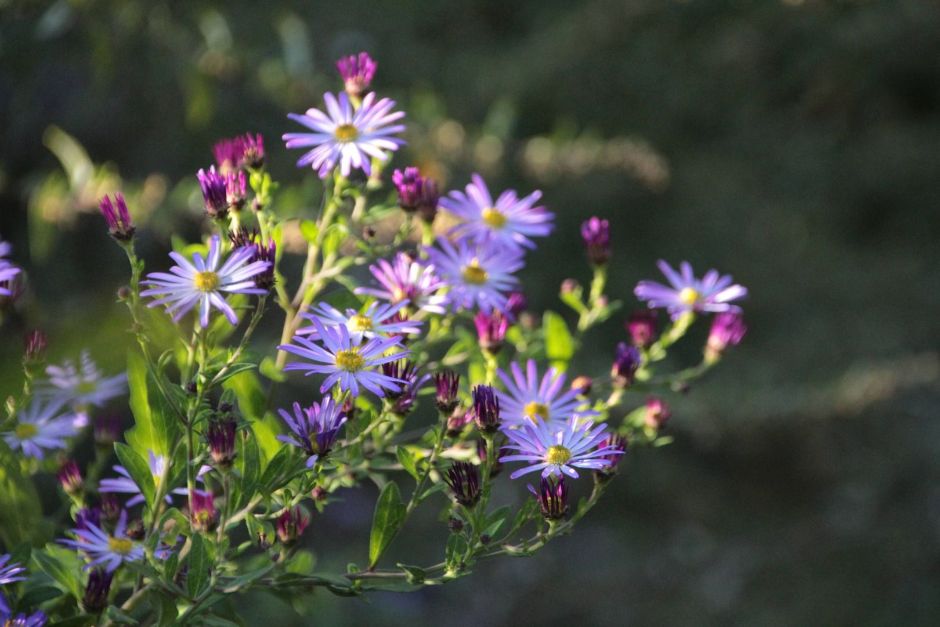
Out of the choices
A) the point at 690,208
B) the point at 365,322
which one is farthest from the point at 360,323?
the point at 690,208

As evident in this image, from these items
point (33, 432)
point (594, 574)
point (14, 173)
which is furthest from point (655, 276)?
point (33, 432)

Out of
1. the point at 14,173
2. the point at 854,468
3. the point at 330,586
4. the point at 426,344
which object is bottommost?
the point at 330,586

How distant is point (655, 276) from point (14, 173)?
1342 millimetres

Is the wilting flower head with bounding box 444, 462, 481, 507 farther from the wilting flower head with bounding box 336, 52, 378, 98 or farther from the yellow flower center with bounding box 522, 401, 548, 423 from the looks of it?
the wilting flower head with bounding box 336, 52, 378, 98

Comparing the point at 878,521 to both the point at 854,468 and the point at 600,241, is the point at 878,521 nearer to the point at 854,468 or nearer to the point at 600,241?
the point at 854,468

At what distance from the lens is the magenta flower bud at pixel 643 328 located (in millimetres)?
523

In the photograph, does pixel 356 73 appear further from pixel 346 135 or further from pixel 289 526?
pixel 289 526

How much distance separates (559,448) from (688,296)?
0.68 ft

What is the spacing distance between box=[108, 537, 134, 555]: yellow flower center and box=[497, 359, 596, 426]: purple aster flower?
0.15 metres

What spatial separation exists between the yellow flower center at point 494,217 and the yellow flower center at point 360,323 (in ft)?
0.43

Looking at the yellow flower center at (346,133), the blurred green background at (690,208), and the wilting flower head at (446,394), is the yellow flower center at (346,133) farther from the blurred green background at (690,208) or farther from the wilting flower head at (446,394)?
the blurred green background at (690,208)

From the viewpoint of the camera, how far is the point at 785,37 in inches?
93.5

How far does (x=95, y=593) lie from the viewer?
36 cm

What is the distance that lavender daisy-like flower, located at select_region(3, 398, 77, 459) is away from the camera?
453 millimetres
